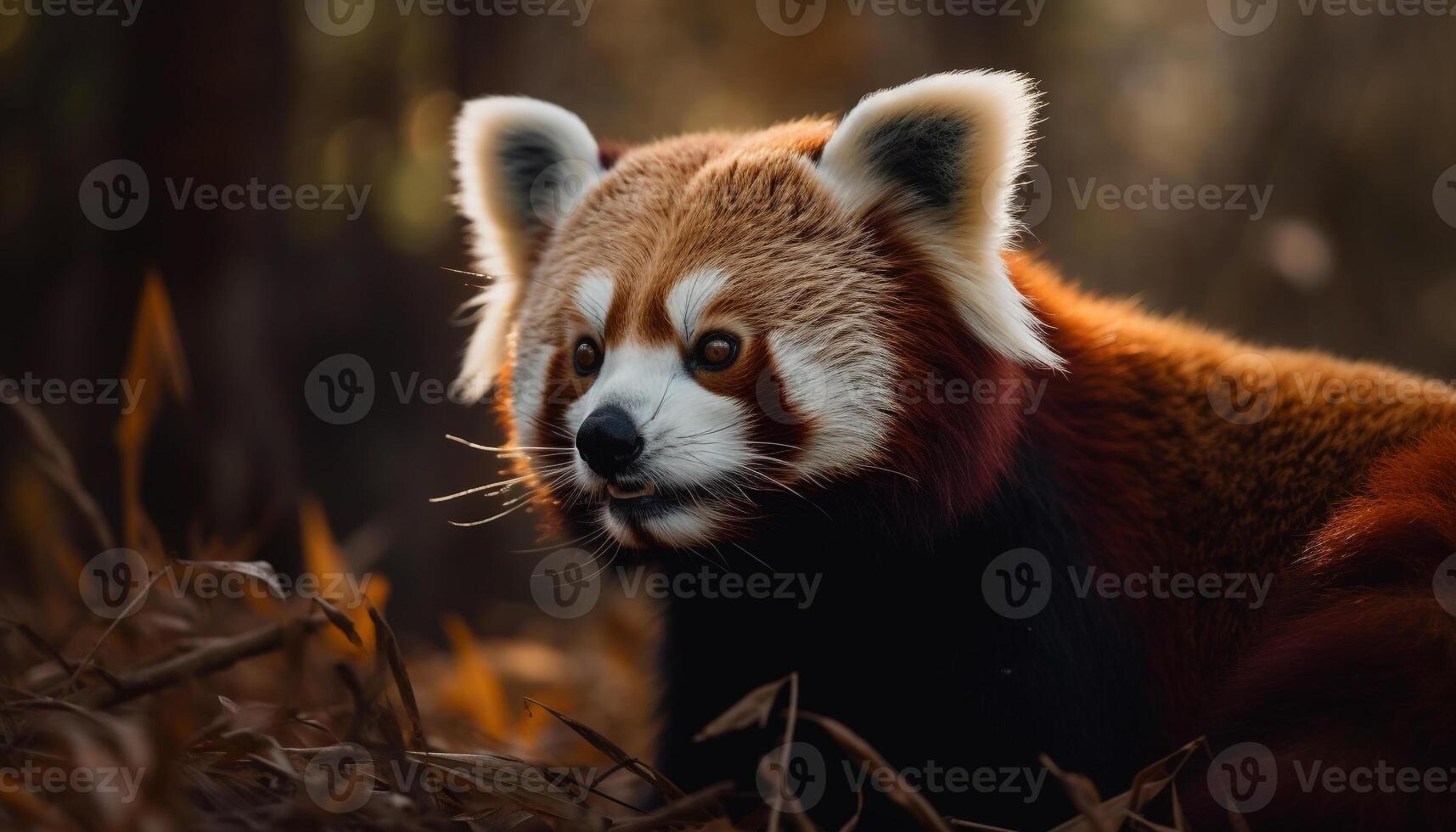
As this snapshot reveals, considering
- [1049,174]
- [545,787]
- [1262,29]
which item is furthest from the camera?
[1262,29]

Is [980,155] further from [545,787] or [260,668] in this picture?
[260,668]

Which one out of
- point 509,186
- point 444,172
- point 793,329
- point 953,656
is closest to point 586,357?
point 793,329

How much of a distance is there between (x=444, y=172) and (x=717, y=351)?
4800 mm

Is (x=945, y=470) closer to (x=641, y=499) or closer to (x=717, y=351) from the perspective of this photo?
(x=717, y=351)

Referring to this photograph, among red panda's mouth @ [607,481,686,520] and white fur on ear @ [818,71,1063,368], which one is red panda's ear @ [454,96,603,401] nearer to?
white fur on ear @ [818,71,1063,368]

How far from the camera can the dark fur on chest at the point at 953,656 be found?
2312 mm

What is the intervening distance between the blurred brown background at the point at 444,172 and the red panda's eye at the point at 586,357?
221cm

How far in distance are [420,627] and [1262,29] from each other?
5.89 meters

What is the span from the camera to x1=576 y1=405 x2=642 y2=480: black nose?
2268 millimetres

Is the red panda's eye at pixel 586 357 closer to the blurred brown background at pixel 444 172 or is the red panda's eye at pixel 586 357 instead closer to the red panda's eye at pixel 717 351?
the red panda's eye at pixel 717 351

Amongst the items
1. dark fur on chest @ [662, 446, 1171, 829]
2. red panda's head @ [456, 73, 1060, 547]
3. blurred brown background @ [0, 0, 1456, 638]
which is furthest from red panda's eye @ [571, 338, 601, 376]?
blurred brown background @ [0, 0, 1456, 638]

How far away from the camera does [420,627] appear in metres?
6.21

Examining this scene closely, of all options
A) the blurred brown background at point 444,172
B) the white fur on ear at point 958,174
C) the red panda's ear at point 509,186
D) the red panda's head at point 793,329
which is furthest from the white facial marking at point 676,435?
the blurred brown background at point 444,172

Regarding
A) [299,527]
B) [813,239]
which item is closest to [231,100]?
[299,527]
